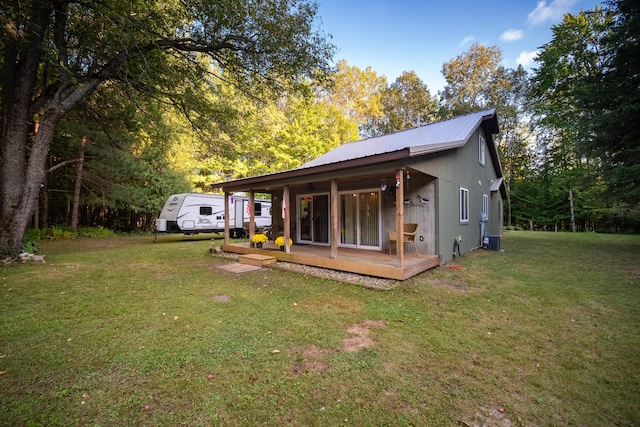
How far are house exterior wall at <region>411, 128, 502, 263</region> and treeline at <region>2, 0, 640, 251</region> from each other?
122 inches

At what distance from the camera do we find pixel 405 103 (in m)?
22.4

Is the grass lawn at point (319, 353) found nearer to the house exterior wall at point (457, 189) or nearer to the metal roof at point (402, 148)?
the house exterior wall at point (457, 189)

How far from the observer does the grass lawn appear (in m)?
1.99

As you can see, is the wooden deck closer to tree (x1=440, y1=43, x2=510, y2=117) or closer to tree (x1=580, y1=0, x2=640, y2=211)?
tree (x1=580, y1=0, x2=640, y2=211)

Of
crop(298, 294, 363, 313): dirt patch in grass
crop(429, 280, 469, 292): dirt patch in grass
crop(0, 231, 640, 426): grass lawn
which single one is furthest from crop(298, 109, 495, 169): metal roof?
crop(0, 231, 640, 426): grass lawn

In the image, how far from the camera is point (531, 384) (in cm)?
231

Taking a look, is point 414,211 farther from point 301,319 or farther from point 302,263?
point 301,319

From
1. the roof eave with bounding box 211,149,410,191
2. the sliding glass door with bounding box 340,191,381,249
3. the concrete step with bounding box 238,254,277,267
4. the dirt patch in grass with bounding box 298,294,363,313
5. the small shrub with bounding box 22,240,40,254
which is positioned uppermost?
the roof eave with bounding box 211,149,410,191

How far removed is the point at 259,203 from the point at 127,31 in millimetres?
10099

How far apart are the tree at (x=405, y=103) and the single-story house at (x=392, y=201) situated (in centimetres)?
1185

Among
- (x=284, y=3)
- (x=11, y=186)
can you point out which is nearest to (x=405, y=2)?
(x=284, y=3)

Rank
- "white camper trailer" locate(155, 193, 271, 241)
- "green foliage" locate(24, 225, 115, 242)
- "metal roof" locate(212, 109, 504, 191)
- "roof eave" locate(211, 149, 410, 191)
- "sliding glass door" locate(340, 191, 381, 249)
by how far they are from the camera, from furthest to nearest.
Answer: "white camper trailer" locate(155, 193, 271, 241) < "green foliage" locate(24, 225, 115, 242) < "sliding glass door" locate(340, 191, 381, 249) < "metal roof" locate(212, 109, 504, 191) < "roof eave" locate(211, 149, 410, 191)

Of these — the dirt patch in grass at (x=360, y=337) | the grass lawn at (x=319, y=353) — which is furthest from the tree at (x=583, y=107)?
the dirt patch in grass at (x=360, y=337)

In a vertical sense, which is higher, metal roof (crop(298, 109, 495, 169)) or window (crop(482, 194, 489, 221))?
metal roof (crop(298, 109, 495, 169))
